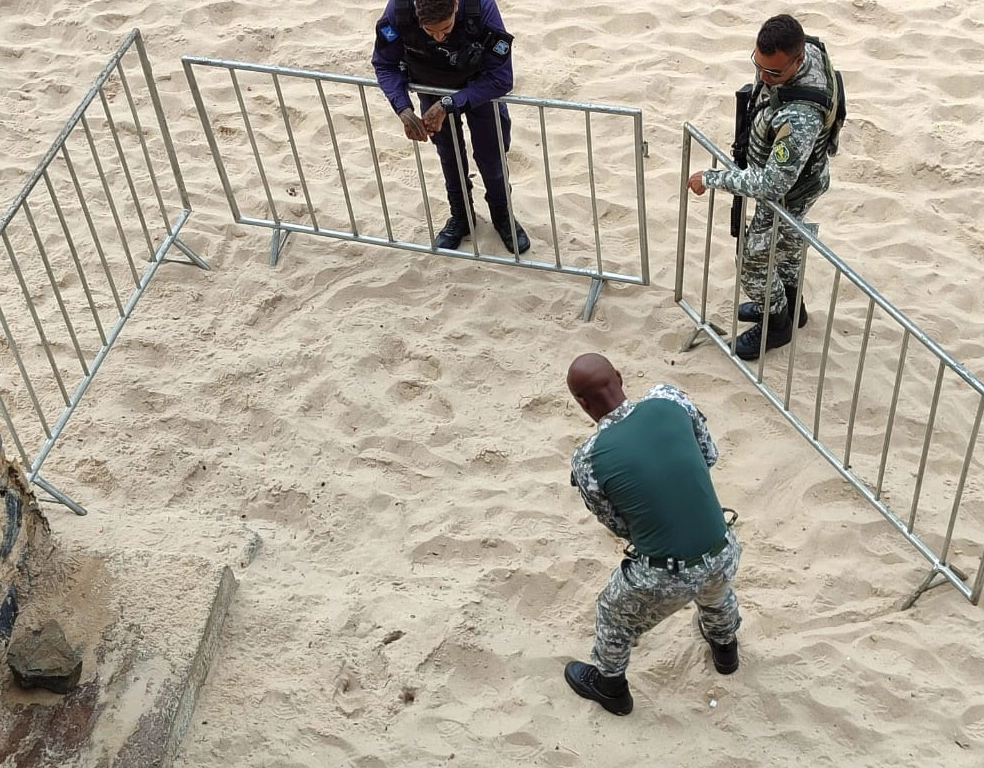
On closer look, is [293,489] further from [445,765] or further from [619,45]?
[619,45]

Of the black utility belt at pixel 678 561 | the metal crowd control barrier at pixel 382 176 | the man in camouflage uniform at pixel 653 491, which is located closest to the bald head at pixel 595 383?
the man in camouflage uniform at pixel 653 491

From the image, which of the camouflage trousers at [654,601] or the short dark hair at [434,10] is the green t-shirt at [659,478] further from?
the short dark hair at [434,10]

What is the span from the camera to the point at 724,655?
4305 millimetres

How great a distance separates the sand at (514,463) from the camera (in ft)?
14.1

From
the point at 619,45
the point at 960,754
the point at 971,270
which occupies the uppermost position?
the point at 619,45

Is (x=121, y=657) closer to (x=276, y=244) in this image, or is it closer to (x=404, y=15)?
(x=276, y=244)

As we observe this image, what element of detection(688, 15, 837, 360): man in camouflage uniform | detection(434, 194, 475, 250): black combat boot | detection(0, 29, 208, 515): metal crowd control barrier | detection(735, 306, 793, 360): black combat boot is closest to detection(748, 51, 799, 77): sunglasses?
detection(688, 15, 837, 360): man in camouflage uniform

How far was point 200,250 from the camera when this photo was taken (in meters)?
6.45

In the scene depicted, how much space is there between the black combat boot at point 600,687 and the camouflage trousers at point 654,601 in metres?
0.07

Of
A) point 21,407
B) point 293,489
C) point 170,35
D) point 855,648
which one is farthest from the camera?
point 170,35

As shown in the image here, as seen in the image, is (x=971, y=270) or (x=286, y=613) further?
(x=971, y=270)

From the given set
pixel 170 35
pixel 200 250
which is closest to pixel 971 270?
pixel 200 250

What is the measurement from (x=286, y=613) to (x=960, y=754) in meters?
2.53

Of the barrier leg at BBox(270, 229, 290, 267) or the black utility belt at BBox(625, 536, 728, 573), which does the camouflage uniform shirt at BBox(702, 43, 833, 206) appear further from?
the barrier leg at BBox(270, 229, 290, 267)
